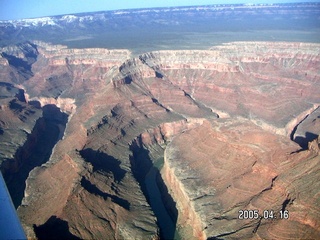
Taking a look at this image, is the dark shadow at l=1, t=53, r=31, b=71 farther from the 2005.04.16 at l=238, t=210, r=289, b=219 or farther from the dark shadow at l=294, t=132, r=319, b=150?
the 2005.04.16 at l=238, t=210, r=289, b=219

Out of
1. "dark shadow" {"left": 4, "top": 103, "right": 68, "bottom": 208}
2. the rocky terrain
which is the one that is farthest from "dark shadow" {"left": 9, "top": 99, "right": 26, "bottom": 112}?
"dark shadow" {"left": 4, "top": 103, "right": 68, "bottom": 208}

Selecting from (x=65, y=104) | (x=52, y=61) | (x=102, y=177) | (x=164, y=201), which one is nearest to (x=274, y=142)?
(x=164, y=201)

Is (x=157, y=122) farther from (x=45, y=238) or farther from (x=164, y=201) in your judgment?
(x=45, y=238)

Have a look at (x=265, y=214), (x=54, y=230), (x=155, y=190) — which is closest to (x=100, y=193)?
(x=54, y=230)

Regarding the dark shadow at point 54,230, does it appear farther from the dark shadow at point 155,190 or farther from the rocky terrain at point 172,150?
the dark shadow at point 155,190

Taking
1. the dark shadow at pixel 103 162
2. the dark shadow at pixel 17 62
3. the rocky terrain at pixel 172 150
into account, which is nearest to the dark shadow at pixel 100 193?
the rocky terrain at pixel 172 150
